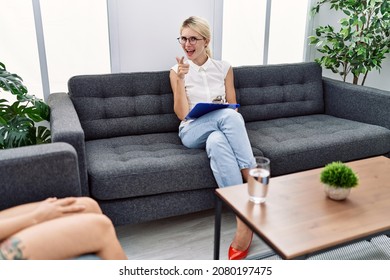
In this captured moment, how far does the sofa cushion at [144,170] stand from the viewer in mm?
1718

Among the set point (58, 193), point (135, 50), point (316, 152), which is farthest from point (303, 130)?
point (58, 193)

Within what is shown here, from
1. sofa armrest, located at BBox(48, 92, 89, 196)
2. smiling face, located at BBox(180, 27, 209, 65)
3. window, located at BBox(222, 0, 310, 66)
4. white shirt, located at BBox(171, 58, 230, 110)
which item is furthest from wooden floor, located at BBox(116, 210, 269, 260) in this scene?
window, located at BBox(222, 0, 310, 66)

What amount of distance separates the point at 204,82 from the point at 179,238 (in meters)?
0.95

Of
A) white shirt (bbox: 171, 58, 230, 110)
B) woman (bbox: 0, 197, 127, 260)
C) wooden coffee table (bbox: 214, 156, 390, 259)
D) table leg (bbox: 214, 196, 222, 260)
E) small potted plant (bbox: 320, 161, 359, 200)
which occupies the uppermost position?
white shirt (bbox: 171, 58, 230, 110)

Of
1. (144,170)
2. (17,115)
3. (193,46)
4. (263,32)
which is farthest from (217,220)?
(263,32)

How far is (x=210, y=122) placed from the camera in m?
1.95

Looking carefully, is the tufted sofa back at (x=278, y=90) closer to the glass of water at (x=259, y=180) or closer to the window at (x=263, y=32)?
the window at (x=263, y=32)

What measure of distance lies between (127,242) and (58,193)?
618mm

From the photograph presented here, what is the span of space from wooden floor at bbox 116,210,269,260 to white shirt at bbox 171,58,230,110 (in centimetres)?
69

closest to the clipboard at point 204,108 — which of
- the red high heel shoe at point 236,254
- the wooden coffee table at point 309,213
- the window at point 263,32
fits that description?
the wooden coffee table at point 309,213

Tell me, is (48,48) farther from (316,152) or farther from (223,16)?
(316,152)

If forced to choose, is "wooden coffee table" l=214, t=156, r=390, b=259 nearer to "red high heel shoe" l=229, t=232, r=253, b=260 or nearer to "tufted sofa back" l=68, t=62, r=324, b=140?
"red high heel shoe" l=229, t=232, r=253, b=260

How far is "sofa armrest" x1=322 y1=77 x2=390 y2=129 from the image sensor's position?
2.41m

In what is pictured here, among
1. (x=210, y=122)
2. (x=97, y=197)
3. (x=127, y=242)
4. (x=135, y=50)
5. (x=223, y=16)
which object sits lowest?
(x=127, y=242)
